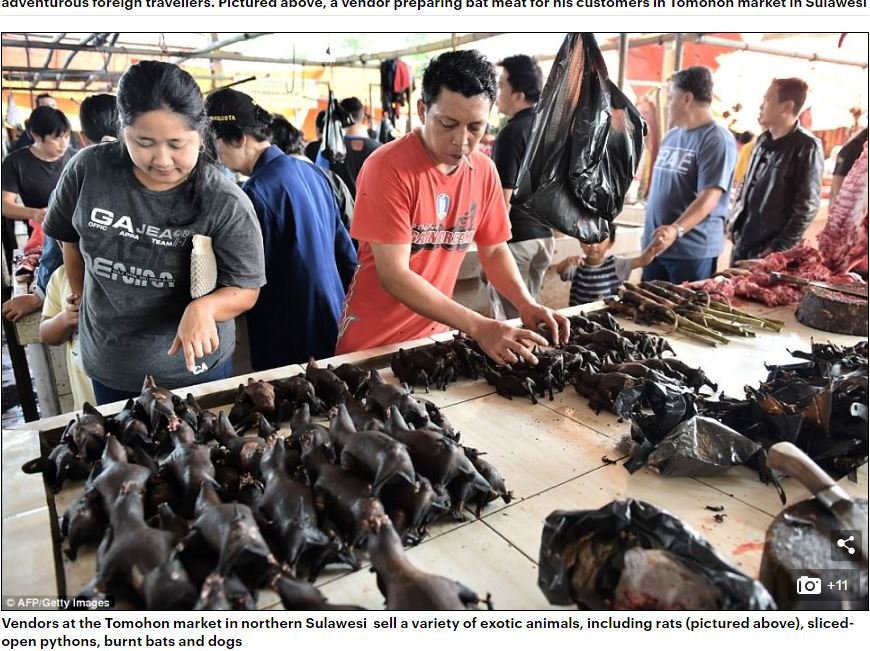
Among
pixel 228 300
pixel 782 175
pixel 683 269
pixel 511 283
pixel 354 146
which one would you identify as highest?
pixel 354 146

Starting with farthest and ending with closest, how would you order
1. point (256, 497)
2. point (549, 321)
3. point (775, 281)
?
point (775, 281), point (549, 321), point (256, 497)

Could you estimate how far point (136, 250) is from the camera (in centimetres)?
209

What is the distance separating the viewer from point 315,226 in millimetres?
3066

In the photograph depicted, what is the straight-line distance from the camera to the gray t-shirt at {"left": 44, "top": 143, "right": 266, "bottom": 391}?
81.0 inches

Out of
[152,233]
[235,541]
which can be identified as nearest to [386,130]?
[152,233]

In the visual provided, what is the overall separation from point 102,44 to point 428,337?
708cm

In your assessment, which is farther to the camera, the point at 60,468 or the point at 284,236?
the point at 284,236

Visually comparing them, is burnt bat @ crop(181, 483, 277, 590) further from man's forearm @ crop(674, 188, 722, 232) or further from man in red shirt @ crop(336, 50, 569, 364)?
man's forearm @ crop(674, 188, 722, 232)

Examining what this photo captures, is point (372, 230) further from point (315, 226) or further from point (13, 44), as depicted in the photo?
point (13, 44)

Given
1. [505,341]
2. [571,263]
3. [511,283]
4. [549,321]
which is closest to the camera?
[505,341]

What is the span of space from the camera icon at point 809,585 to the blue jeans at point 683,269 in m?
3.77

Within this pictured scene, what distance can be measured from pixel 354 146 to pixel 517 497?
16.7 feet

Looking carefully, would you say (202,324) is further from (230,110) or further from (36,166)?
(36,166)
